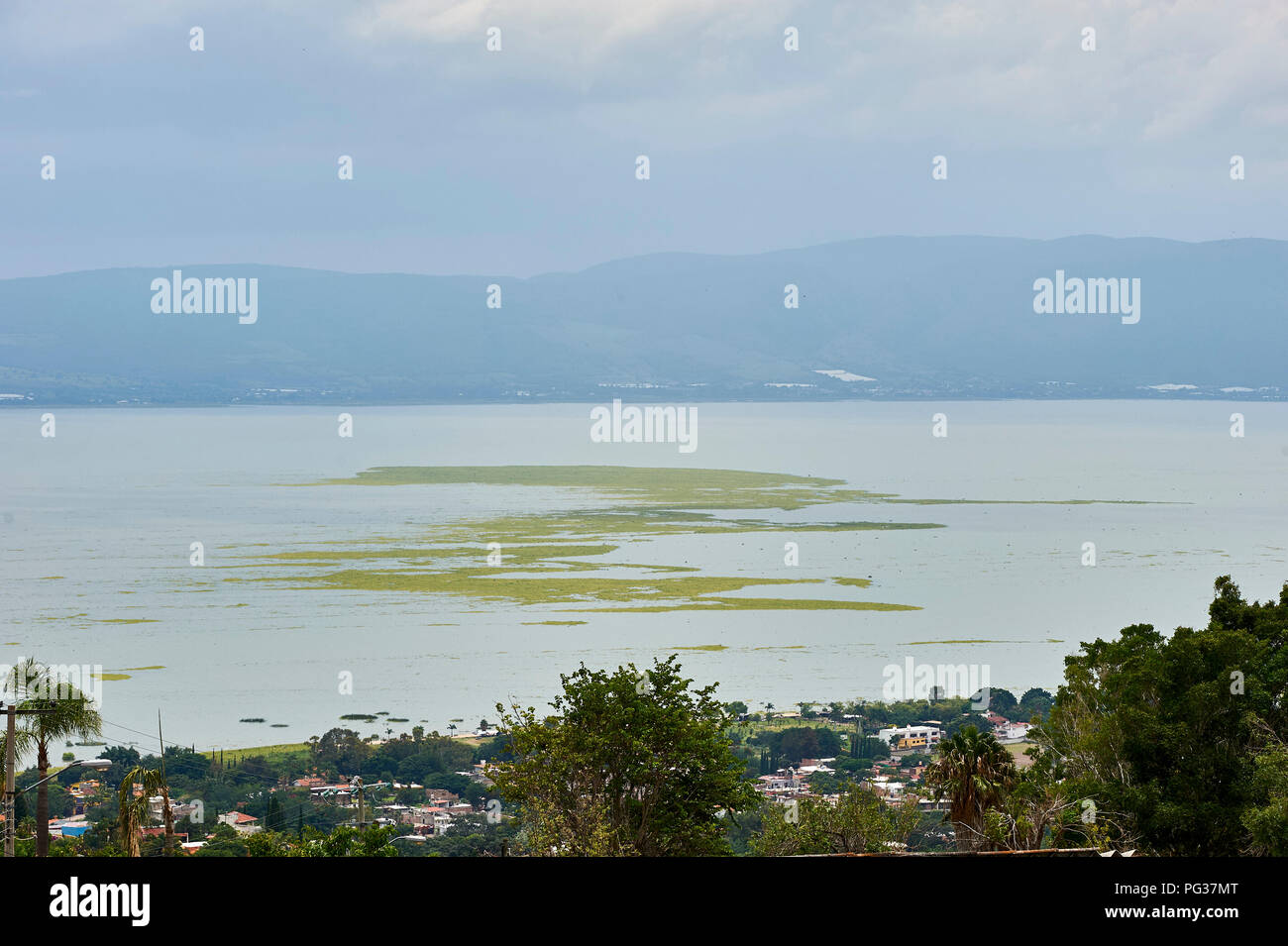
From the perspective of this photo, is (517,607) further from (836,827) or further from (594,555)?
(836,827)

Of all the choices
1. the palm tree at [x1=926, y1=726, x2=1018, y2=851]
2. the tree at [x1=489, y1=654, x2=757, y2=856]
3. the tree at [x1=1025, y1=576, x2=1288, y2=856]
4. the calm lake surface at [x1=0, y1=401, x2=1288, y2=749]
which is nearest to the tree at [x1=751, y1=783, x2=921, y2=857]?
the tree at [x1=489, y1=654, x2=757, y2=856]

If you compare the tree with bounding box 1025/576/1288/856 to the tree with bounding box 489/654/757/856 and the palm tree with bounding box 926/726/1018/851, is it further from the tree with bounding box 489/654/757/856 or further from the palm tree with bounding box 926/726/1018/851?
the tree with bounding box 489/654/757/856

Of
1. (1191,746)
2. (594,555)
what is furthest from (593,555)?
(1191,746)

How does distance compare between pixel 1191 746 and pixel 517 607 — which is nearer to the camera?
pixel 1191 746

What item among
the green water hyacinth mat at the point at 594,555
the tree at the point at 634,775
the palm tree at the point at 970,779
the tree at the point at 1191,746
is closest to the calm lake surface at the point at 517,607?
the green water hyacinth mat at the point at 594,555
